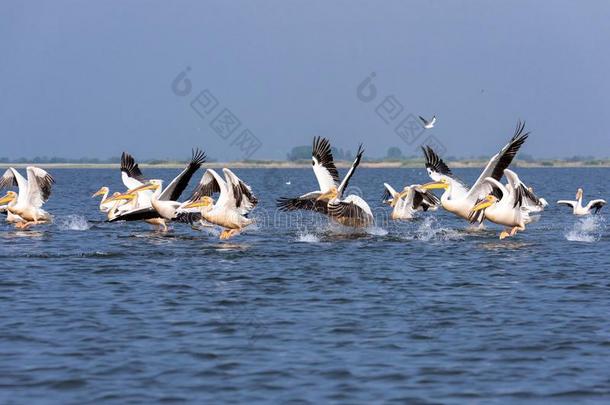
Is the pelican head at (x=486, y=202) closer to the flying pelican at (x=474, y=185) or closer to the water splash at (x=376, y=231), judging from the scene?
the flying pelican at (x=474, y=185)

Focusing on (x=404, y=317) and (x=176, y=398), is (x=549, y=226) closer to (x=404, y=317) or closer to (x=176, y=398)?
(x=404, y=317)

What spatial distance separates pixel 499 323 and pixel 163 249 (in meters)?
8.69

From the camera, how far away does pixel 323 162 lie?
20562 millimetres

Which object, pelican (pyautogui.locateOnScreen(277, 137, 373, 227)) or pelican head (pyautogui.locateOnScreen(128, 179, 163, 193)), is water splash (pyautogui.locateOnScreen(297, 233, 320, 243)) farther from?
pelican head (pyautogui.locateOnScreen(128, 179, 163, 193))

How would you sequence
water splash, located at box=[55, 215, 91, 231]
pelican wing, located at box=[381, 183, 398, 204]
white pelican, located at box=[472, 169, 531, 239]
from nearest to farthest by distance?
white pelican, located at box=[472, 169, 531, 239] → water splash, located at box=[55, 215, 91, 231] → pelican wing, located at box=[381, 183, 398, 204]

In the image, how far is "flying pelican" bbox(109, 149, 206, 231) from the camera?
19.9 meters

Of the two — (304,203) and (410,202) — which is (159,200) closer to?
(304,203)

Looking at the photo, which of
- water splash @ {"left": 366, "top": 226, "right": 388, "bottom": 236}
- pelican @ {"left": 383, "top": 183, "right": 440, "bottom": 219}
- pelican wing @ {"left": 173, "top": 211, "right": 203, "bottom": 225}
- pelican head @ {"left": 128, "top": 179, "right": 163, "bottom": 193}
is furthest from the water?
pelican @ {"left": 383, "top": 183, "right": 440, "bottom": 219}

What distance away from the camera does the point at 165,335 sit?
32.4ft

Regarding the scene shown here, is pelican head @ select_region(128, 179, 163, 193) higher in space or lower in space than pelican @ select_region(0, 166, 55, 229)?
higher

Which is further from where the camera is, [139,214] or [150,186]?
[150,186]

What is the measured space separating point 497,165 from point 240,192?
5.34m

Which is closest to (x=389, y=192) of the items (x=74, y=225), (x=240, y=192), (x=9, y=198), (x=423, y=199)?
(x=423, y=199)

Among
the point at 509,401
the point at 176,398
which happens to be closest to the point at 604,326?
the point at 509,401
